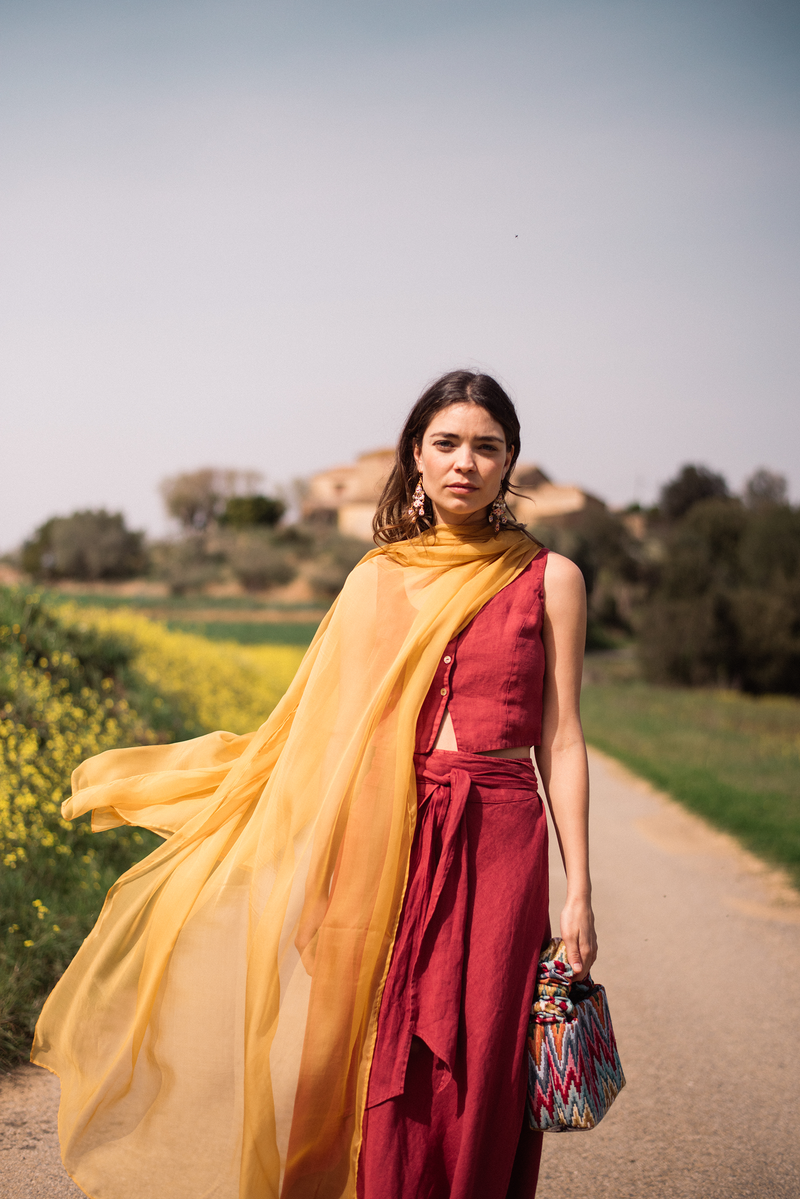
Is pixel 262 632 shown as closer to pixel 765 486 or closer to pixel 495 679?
pixel 495 679

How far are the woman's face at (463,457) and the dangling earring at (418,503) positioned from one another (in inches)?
4.5

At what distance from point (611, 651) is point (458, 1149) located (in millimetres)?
43062

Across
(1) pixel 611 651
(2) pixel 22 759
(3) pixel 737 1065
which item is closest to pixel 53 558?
(1) pixel 611 651

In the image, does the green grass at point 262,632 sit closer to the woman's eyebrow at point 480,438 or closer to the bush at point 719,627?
the bush at point 719,627

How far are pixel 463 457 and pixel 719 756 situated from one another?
414 inches

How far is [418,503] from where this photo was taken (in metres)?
2.31

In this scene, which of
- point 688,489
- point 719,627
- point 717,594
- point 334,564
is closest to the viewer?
point 719,627

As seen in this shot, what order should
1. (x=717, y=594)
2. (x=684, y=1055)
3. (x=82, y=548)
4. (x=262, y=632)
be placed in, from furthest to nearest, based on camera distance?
1. (x=82, y=548)
2. (x=717, y=594)
3. (x=262, y=632)
4. (x=684, y=1055)

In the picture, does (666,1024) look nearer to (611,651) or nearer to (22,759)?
(22,759)

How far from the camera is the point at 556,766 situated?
2082mm

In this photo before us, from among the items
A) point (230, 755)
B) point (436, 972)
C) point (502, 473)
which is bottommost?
point (436, 972)

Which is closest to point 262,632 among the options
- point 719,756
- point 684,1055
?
point 719,756

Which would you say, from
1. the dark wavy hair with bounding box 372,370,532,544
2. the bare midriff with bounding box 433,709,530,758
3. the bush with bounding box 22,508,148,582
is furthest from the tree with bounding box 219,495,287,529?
the bare midriff with bounding box 433,709,530,758

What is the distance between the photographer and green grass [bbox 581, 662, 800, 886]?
742 centimetres
